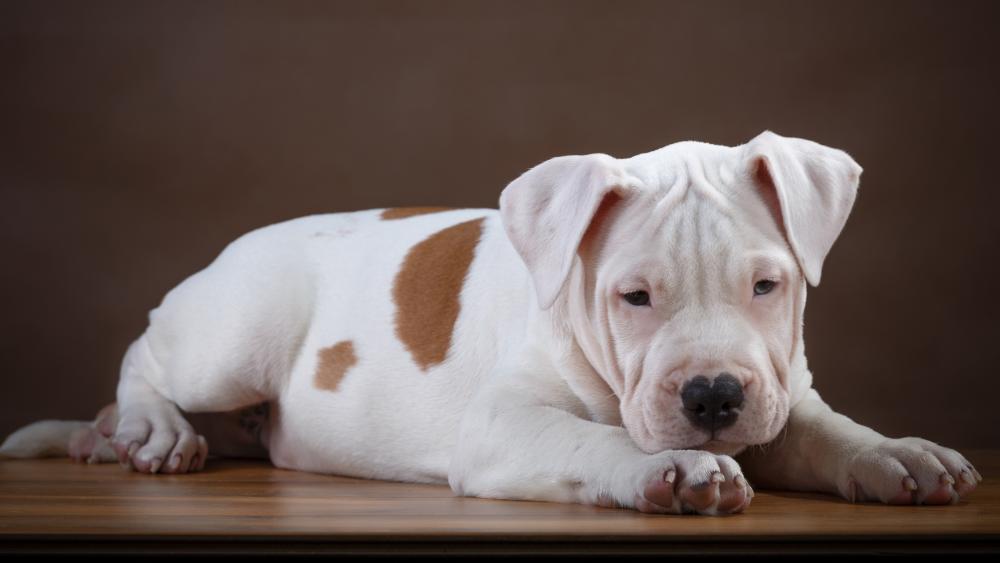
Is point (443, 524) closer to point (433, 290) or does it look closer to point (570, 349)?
point (570, 349)

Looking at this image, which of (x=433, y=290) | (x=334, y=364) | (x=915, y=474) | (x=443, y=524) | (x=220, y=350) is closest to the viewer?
(x=443, y=524)

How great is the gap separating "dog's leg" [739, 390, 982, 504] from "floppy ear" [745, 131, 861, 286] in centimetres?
38

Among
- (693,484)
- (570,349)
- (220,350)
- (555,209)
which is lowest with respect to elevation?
(220,350)

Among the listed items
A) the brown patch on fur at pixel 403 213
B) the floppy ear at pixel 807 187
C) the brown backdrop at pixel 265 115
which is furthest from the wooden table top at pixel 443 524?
the brown backdrop at pixel 265 115

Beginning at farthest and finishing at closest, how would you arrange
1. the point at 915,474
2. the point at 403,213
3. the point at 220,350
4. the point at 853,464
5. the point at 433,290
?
the point at 403,213 < the point at 220,350 < the point at 433,290 < the point at 853,464 < the point at 915,474

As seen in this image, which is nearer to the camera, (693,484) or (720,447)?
(693,484)

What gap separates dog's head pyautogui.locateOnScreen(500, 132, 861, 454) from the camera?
127 inches

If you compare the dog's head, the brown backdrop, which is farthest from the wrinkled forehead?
the brown backdrop

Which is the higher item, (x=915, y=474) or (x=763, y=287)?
(x=763, y=287)

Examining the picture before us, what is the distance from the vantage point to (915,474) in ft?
10.8

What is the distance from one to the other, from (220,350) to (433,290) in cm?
76

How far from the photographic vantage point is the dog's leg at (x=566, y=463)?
10.1 ft

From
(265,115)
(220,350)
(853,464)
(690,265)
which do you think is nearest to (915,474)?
(853,464)

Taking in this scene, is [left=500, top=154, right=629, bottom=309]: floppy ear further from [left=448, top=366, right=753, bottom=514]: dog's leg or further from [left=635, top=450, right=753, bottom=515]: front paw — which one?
[left=635, top=450, right=753, bottom=515]: front paw
